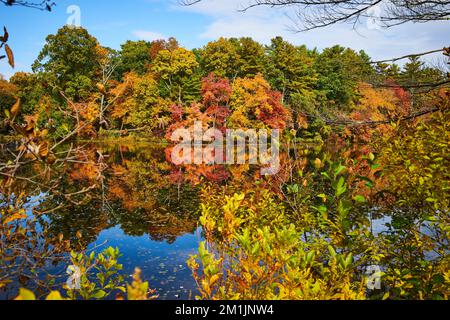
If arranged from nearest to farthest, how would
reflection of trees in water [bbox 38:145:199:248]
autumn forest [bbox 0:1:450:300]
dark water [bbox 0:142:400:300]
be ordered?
autumn forest [bbox 0:1:450:300]
dark water [bbox 0:142:400:300]
reflection of trees in water [bbox 38:145:199:248]

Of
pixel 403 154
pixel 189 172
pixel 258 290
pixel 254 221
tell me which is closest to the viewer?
pixel 258 290

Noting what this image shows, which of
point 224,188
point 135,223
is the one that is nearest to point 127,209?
point 135,223

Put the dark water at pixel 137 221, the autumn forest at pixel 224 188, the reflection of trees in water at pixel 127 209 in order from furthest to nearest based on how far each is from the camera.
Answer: the reflection of trees in water at pixel 127 209 → the dark water at pixel 137 221 → the autumn forest at pixel 224 188

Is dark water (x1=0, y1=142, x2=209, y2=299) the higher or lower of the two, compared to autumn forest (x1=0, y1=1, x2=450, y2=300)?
lower

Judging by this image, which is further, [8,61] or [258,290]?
[258,290]

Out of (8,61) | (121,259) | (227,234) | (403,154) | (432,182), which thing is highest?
(8,61)

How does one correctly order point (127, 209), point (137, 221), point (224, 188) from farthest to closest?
point (127, 209), point (137, 221), point (224, 188)

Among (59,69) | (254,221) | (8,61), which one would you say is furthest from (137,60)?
(8,61)

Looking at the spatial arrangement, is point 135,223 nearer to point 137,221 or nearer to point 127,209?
point 137,221

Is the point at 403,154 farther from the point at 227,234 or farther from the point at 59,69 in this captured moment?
the point at 59,69

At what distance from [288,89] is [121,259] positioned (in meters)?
29.2

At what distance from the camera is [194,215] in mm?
8609

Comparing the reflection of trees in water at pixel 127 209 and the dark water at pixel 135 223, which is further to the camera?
the reflection of trees in water at pixel 127 209
